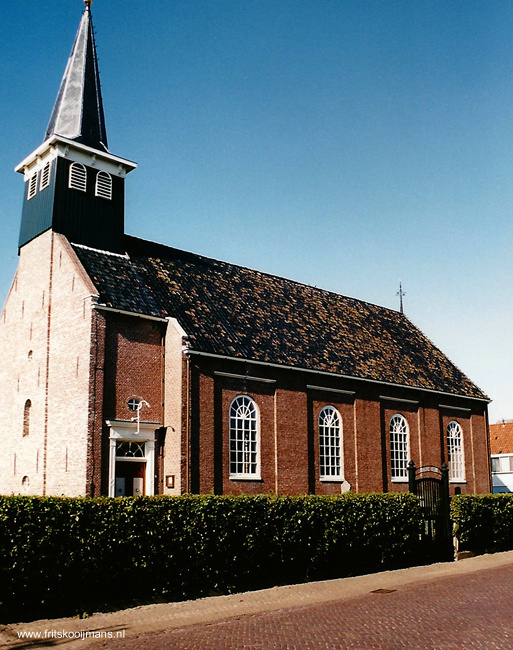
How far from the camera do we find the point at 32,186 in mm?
24953

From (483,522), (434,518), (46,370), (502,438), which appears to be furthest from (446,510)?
(502,438)

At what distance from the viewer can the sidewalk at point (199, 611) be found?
10977mm

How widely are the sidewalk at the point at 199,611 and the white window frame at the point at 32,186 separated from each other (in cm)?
1684

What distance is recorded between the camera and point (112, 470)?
20.4m

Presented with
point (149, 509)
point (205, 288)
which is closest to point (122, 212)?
point (205, 288)

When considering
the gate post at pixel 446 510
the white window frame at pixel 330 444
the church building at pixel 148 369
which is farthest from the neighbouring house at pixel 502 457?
the gate post at pixel 446 510

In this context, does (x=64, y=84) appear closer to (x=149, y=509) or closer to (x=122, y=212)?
(x=122, y=212)

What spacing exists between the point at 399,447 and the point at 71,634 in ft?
71.4

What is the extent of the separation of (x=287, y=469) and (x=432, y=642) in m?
14.9

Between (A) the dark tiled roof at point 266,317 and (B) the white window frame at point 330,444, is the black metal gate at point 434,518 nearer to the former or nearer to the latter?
(B) the white window frame at point 330,444

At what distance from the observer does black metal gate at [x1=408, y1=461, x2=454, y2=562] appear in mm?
20053

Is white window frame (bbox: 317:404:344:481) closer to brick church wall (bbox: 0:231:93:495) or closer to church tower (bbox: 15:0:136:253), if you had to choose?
brick church wall (bbox: 0:231:93:495)

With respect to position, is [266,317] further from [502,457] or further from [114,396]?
[502,457]

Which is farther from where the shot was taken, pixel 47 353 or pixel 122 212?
pixel 122 212
